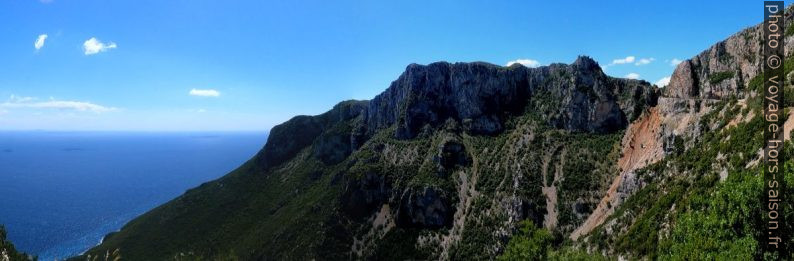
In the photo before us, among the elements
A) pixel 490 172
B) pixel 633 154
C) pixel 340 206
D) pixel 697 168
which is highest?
pixel 633 154

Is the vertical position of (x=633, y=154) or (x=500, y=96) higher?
(x=500, y=96)

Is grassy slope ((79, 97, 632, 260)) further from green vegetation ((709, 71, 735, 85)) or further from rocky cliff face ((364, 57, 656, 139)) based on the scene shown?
green vegetation ((709, 71, 735, 85))

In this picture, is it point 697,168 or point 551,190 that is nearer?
point 697,168

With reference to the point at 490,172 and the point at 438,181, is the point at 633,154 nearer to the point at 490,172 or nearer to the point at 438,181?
the point at 490,172

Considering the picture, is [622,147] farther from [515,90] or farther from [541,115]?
[515,90]

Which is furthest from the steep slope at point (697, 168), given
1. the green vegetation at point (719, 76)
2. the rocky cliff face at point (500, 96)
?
the rocky cliff face at point (500, 96)

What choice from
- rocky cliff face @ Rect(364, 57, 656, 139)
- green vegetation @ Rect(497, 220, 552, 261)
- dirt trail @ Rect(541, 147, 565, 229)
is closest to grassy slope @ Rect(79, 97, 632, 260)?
dirt trail @ Rect(541, 147, 565, 229)

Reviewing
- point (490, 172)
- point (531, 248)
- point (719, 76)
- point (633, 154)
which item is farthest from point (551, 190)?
→ point (531, 248)
